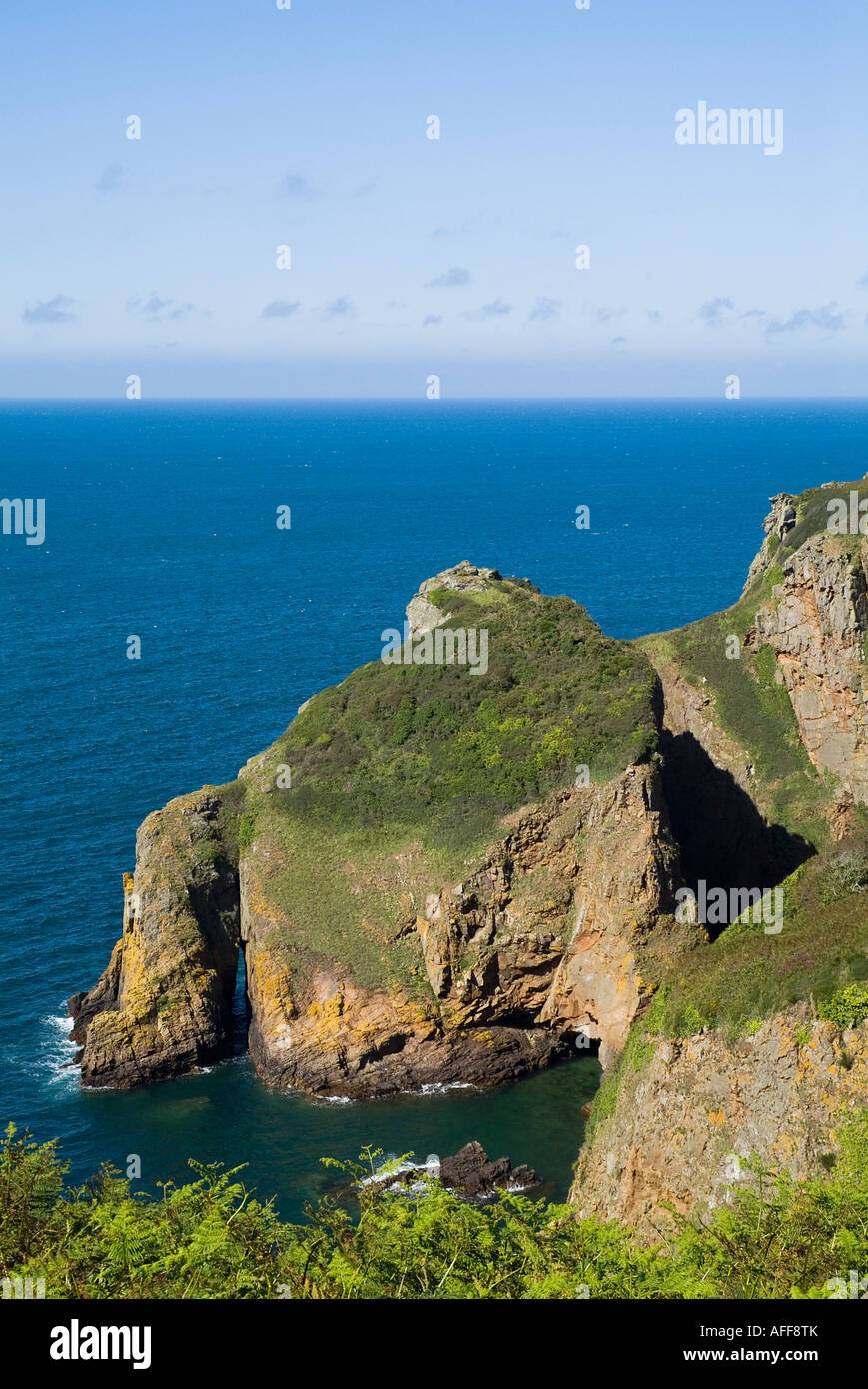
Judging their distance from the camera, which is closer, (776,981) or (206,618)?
(776,981)

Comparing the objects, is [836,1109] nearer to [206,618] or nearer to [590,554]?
[206,618]

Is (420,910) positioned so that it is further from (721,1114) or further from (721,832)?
(721,1114)

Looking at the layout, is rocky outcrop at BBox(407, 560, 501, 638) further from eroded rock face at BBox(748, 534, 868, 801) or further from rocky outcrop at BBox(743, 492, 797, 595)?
rocky outcrop at BBox(743, 492, 797, 595)

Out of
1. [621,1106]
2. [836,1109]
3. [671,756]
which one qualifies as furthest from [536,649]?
[836,1109]

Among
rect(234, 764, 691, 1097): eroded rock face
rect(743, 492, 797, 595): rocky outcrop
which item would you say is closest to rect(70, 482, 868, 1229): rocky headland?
rect(234, 764, 691, 1097): eroded rock face

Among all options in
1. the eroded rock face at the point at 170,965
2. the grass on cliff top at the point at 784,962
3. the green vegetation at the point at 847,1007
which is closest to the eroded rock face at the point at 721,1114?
the green vegetation at the point at 847,1007

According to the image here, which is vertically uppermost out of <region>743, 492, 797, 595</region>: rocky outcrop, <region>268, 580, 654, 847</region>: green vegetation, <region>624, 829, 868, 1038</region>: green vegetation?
<region>743, 492, 797, 595</region>: rocky outcrop

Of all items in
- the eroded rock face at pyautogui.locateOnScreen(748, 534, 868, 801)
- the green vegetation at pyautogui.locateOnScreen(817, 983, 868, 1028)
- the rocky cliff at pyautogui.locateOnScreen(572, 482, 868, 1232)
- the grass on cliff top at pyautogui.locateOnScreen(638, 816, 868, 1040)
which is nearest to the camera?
the green vegetation at pyautogui.locateOnScreen(817, 983, 868, 1028)
